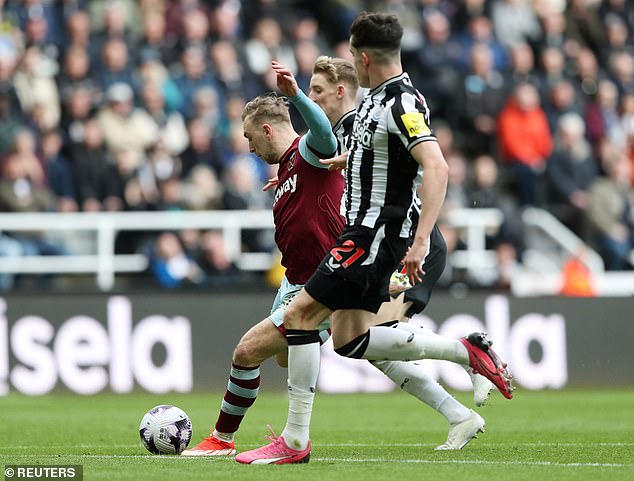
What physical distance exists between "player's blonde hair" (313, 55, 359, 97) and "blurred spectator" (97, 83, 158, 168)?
866cm

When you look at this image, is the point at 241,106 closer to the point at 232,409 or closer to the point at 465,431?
the point at 232,409

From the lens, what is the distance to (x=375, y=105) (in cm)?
801

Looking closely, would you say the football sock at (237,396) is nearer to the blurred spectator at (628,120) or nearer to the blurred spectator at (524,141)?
the blurred spectator at (524,141)

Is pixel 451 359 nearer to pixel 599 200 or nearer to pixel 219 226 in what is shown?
pixel 219 226

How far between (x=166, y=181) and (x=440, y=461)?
9.70 metres

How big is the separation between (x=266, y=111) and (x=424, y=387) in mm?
2106

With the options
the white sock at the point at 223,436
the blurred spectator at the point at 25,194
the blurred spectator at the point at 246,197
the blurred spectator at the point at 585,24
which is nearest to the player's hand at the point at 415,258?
the white sock at the point at 223,436

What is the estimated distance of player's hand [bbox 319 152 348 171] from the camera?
8.30m

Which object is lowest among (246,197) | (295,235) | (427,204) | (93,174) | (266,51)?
(246,197)

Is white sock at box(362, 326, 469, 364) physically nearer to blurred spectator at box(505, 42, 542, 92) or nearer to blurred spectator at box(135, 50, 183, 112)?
blurred spectator at box(135, 50, 183, 112)

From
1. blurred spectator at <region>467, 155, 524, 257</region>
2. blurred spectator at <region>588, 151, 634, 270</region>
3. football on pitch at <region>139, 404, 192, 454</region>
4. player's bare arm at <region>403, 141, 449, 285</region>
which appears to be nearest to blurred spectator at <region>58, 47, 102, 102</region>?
blurred spectator at <region>467, 155, 524, 257</region>

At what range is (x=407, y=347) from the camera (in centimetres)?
848

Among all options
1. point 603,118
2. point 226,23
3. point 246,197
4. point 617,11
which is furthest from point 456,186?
point 617,11

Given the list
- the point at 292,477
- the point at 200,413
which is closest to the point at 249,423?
the point at 200,413
